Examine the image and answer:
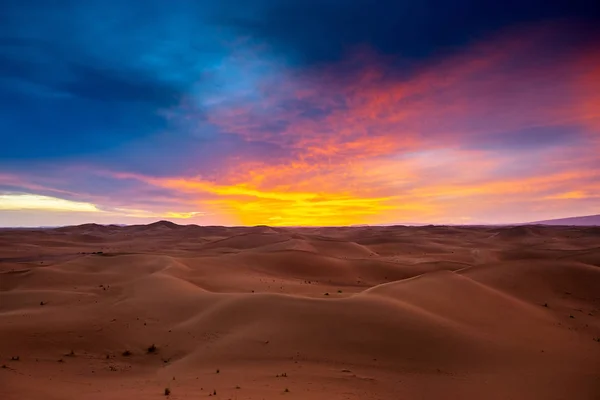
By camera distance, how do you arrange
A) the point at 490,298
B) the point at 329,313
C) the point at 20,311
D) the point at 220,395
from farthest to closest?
the point at 490,298 → the point at 20,311 → the point at 329,313 → the point at 220,395

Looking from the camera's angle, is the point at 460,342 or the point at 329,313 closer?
the point at 460,342

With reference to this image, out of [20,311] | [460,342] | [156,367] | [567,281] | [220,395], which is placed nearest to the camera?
[220,395]

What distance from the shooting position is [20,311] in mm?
19688

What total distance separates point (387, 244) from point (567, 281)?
3942 cm

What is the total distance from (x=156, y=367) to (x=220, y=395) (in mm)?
4388

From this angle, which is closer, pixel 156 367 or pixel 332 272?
pixel 156 367

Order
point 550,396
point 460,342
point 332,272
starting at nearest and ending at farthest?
point 550,396 → point 460,342 → point 332,272

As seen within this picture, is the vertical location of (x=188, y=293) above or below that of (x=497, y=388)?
above

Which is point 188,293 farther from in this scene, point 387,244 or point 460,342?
point 387,244

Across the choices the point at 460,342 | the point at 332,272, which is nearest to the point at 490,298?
the point at 460,342

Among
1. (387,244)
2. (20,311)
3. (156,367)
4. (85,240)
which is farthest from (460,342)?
(85,240)

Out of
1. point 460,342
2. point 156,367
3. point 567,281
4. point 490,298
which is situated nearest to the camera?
point 156,367

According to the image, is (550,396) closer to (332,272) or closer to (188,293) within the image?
(188,293)

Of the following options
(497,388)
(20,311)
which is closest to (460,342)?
(497,388)
